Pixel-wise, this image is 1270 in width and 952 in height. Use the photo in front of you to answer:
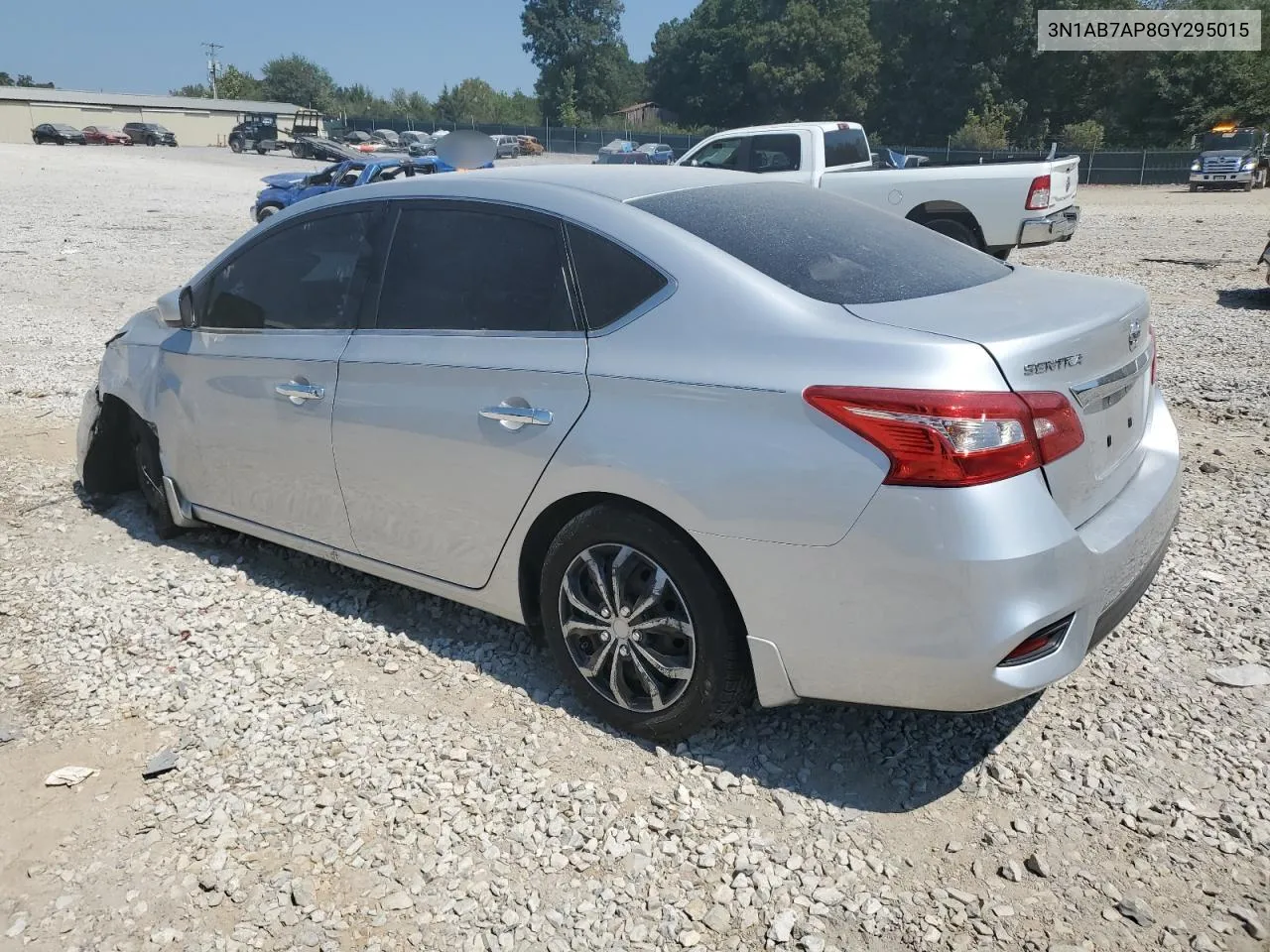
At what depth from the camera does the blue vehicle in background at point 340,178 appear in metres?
17.6

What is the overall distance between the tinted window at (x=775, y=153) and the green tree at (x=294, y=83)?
114010 millimetres

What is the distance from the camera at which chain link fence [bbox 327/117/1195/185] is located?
3384 centimetres

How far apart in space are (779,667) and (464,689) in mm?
1318

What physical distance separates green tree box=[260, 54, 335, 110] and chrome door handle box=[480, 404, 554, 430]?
124 meters

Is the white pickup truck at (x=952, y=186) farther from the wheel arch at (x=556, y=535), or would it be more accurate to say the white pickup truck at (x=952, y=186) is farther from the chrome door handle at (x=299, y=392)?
the wheel arch at (x=556, y=535)

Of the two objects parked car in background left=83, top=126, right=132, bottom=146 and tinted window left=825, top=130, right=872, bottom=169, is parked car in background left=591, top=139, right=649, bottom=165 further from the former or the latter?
parked car in background left=83, top=126, right=132, bottom=146

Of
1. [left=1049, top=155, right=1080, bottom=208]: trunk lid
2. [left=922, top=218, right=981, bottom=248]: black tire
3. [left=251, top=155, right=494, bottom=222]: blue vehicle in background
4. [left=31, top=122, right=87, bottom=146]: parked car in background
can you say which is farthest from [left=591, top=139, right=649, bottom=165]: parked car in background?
[left=31, top=122, right=87, bottom=146]: parked car in background

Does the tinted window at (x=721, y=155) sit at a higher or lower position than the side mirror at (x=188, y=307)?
higher

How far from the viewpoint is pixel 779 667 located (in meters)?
2.81

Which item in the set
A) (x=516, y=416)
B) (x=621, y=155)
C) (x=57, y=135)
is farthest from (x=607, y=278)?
(x=57, y=135)

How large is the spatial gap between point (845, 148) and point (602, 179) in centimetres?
1117

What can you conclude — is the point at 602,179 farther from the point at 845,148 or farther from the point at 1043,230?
the point at 845,148

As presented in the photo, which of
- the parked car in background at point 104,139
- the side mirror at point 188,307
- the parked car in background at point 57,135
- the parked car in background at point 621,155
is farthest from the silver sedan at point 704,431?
the parked car in background at point 104,139

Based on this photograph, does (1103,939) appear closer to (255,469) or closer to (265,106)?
(255,469)
